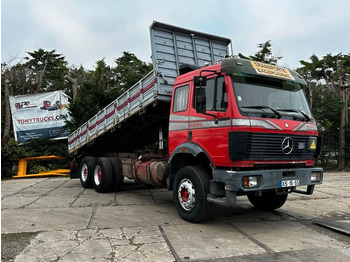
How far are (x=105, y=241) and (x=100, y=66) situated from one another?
14.9 m

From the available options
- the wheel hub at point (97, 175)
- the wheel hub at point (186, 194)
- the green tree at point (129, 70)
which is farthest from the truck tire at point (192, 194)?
Result: the green tree at point (129, 70)

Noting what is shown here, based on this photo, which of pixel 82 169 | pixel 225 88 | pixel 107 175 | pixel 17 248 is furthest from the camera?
pixel 82 169

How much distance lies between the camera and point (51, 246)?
167 inches

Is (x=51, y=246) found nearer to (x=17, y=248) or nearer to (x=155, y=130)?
(x=17, y=248)

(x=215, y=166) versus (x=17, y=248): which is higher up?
(x=215, y=166)

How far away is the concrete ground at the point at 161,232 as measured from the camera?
3.98 metres

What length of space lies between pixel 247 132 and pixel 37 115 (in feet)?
42.2

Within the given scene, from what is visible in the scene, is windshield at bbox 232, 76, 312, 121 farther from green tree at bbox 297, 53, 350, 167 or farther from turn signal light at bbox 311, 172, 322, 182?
green tree at bbox 297, 53, 350, 167

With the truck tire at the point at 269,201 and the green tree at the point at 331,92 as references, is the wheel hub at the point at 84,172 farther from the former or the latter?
the green tree at the point at 331,92

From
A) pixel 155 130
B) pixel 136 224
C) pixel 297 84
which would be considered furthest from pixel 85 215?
pixel 297 84

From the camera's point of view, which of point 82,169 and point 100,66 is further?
point 100,66

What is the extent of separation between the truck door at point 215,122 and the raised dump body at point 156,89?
1.63 meters

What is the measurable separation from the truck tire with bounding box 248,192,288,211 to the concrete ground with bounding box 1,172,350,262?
0.58 ft

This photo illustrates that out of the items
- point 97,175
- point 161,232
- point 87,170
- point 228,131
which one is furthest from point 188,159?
point 87,170
